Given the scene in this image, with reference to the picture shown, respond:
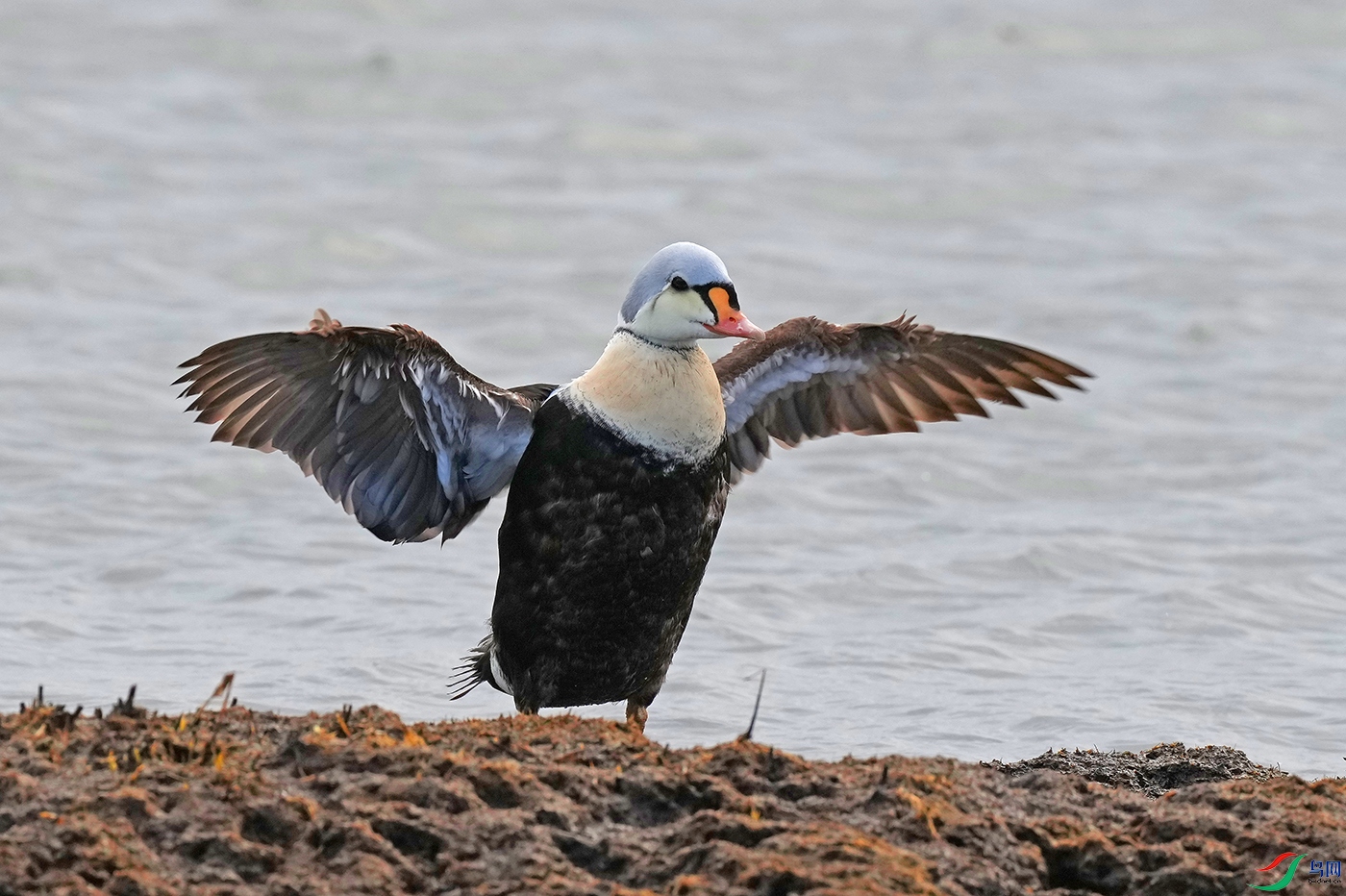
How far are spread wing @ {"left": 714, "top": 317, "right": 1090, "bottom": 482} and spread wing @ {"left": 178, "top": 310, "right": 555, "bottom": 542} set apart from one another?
841 mm

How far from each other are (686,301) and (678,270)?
0.11m

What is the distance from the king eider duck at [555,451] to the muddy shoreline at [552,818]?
1.24 metres

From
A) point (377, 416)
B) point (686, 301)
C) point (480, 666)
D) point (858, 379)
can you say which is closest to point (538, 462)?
point (377, 416)

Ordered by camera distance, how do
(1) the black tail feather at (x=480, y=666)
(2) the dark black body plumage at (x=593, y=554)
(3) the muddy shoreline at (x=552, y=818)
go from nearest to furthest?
(3) the muddy shoreline at (x=552, y=818) < (2) the dark black body plumage at (x=593, y=554) < (1) the black tail feather at (x=480, y=666)

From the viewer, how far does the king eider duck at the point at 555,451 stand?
6.16m

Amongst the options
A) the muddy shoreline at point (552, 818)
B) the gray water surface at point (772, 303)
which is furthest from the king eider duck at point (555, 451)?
the muddy shoreline at point (552, 818)

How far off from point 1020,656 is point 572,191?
→ 8512 mm

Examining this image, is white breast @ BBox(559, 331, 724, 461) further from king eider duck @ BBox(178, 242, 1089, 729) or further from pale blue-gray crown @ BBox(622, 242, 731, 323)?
pale blue-gray crown @ BBox(622, 242, 731, 323)

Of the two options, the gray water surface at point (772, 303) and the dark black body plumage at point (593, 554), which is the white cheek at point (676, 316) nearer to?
the dark black body plumage at point (593, 554)

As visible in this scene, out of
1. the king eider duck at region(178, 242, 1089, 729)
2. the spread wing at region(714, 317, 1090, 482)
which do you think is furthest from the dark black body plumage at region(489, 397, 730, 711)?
the spread wing at region(714, 317, 1090, 482)

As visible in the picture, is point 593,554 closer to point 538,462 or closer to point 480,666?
point 538,462

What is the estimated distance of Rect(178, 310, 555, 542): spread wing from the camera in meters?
6.16

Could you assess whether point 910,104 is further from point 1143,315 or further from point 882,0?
point 1143,315

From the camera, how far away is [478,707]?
762cm
